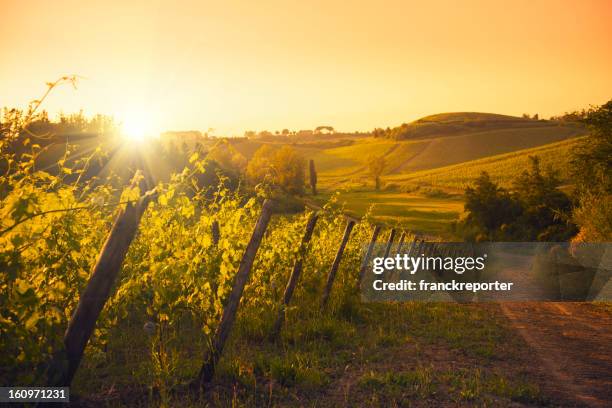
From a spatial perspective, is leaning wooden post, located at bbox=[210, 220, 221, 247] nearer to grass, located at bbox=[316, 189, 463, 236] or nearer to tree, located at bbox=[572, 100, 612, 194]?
tree, located at bbox=[572, 100, 612, 194]

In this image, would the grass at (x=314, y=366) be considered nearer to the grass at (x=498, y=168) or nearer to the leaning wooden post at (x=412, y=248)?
the leaning wooden post at (x=412, y=248)

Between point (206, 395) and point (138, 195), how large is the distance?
2.60m

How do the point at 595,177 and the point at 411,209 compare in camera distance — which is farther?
the point at 411,209

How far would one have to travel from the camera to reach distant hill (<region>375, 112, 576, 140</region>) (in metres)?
118

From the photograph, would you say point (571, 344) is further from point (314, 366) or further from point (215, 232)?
point (215, 232)

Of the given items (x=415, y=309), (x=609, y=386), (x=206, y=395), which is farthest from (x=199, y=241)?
(x=415, y=309)

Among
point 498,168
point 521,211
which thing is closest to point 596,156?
point 521,211

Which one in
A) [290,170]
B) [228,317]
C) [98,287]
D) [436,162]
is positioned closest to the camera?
[98,287]

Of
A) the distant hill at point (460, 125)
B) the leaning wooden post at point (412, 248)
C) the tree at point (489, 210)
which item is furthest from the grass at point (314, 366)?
the distant hill at point (460, 125)

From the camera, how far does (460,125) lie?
124 meters

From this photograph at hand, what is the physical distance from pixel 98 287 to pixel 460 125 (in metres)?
128

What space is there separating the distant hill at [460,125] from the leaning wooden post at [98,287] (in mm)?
119813

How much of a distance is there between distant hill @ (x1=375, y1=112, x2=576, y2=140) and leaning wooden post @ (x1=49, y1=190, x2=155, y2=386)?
11981 cm

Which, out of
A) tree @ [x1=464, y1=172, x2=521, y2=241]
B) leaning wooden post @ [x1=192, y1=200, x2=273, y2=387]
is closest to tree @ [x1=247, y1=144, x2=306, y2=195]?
tree @ [x1=464, y1=172, x2=521, y2=241]
